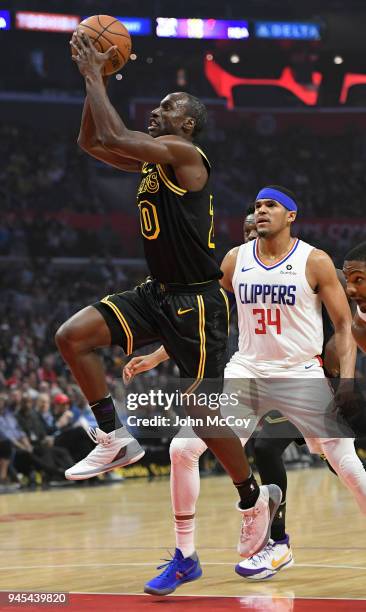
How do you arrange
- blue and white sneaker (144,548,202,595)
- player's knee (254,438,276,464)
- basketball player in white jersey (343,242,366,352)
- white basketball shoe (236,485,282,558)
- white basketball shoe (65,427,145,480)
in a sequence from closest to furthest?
basketball player in white jersey (343,242,366,352), white basketball shoe (65,427,145,480), blue and white sneaker (144,548,202,595), white basketball shoe (236,485,282,558), player's knee (254,438,276,464)

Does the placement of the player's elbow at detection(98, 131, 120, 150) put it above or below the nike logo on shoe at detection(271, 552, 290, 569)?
above

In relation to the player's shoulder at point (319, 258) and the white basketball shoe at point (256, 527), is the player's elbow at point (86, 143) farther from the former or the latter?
the white basketball shoe at point (256, 527)

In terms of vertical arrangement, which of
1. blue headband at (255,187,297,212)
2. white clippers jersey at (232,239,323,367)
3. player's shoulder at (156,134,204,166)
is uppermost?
player's shoulder at (156,134,204,166)

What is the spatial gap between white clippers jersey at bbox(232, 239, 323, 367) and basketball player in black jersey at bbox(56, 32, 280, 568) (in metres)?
0.69

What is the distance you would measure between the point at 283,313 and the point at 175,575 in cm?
171

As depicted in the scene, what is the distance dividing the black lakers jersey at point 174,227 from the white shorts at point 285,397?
99 cm

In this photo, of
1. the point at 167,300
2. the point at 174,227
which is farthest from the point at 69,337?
the point at 174,227

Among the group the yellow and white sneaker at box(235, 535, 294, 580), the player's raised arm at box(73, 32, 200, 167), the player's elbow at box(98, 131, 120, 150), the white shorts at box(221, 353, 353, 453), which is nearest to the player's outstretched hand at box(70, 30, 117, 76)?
the player's raised arm at box(73, 32, 200, 167)

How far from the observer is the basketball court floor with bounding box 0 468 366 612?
230 inches

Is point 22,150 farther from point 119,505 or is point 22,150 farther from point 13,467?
point 119,505

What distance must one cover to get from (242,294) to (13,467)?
867 centimetres

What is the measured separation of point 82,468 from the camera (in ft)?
18.6

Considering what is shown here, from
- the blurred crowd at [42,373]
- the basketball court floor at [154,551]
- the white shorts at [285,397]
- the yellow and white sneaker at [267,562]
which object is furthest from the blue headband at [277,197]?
the blurred crowd at [42,373]

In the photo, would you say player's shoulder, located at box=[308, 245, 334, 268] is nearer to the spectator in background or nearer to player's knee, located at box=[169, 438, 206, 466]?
player's knee, located at box=[169, 438, 206, 466]
